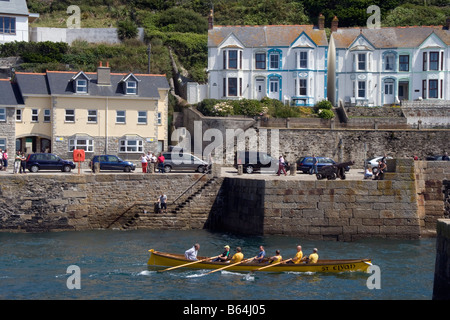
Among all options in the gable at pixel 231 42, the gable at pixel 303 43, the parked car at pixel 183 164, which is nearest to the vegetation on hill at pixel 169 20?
the gable at pixel 231 42

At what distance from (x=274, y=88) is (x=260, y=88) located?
1.06 m

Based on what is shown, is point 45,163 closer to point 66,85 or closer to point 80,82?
point 66,85

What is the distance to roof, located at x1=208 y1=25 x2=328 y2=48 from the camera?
54.6 meters

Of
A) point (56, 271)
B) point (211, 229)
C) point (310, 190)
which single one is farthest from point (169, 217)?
point (56, 271)

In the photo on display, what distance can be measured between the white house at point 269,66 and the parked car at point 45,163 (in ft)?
60.6

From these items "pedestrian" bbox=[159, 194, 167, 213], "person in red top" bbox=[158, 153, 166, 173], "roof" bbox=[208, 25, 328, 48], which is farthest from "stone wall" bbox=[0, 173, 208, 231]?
"roof" bbox=[208, 25, 328, 48]

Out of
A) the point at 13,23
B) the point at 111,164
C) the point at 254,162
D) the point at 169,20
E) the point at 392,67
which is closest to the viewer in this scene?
the point at 111,164

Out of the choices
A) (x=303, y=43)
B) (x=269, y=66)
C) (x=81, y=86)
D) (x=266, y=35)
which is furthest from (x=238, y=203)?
(x=266, y=35)

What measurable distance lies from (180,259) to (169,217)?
29.0 ft

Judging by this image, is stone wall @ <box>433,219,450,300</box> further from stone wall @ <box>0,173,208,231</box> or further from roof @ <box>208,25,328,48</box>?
roof @ <box>208,25,328,48</box>

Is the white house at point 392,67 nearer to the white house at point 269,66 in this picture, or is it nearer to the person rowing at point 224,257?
the white house at point 269,66

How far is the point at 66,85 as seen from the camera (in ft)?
148

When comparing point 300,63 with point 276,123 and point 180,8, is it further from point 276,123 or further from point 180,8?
point 180,8
